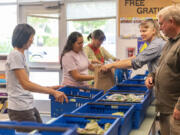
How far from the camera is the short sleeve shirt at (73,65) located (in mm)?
3166

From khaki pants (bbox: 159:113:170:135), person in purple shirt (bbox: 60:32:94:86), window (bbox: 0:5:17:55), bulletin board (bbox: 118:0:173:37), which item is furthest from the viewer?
window (bbox: 0:5:17:55)

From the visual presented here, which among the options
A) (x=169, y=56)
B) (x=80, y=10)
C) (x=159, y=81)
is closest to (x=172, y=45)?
(x=169, y=56)

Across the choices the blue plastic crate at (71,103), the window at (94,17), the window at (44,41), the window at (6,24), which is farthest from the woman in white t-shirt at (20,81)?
the window at (6,24)

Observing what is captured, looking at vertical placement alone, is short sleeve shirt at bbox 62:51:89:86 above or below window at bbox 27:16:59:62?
Result: below

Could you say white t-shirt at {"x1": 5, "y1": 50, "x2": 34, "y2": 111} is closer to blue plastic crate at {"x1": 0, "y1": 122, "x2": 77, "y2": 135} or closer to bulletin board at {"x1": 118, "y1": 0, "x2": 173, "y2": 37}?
blue plastic crate at {"x1": 0, "y1": 122, "x2": 77, "y2": 135}

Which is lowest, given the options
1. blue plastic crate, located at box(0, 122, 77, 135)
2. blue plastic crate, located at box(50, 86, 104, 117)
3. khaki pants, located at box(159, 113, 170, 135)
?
khaki pants, located at box(159, 113, 170, 135)

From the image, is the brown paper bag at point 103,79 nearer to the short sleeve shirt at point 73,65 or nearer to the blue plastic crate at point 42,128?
the short sleeve shirt at point 73,65

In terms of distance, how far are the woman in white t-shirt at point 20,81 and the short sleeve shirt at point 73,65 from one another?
0.81 meters

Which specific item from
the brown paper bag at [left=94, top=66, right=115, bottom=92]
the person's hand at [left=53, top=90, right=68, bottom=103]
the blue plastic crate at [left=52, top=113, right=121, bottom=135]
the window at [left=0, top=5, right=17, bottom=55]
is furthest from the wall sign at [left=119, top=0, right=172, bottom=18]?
the blue plastic crate at [left=52, top=113, right=121, bottom=135]

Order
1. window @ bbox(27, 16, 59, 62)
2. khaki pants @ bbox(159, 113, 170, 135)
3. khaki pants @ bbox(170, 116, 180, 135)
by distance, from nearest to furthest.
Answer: khaki pants @ bbox(170, 116, 180, 135) → khaki pants @ bbox(159, 113, 170, 135) → window @ bbox(27, 16, 59, 62)

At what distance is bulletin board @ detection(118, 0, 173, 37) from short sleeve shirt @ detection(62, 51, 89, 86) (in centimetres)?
169

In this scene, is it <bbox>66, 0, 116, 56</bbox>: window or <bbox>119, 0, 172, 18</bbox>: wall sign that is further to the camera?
<bbox>66, 0, 116, 56</bbox>: window

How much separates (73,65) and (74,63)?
0.15 feet

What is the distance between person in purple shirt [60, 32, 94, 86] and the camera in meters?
3.16
